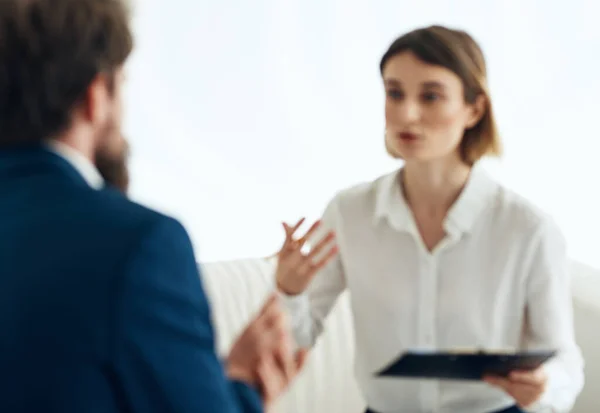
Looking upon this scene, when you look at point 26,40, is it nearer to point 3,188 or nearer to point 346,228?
point 3,188

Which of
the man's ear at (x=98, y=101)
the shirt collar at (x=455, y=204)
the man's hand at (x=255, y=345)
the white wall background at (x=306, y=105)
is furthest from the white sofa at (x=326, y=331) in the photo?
the man's ear at (x=98, y=101)

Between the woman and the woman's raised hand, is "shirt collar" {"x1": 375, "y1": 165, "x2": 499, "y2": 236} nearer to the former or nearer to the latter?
the woman

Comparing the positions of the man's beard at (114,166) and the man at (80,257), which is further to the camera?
the man's beard at (114,166)

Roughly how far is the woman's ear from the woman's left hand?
18.3 inches

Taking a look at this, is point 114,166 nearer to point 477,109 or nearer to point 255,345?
point 255,345

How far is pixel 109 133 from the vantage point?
88 centimetres

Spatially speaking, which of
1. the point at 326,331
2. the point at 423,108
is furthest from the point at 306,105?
the point at 423,108

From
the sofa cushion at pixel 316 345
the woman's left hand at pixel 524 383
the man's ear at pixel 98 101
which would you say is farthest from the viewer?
the sofa cushion at pixel 316 345

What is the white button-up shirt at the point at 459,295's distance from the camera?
1.39 m

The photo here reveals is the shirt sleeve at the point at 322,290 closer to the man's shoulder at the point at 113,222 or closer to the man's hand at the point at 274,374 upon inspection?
the man's hand at the point at 274,374

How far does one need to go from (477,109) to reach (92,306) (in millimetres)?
918

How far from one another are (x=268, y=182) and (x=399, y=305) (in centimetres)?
72

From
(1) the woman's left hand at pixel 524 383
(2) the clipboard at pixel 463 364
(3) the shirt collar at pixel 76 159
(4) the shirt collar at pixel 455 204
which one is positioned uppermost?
(3) the shirt collar at pixel 76 159

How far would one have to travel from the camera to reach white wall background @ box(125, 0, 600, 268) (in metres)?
1.93
